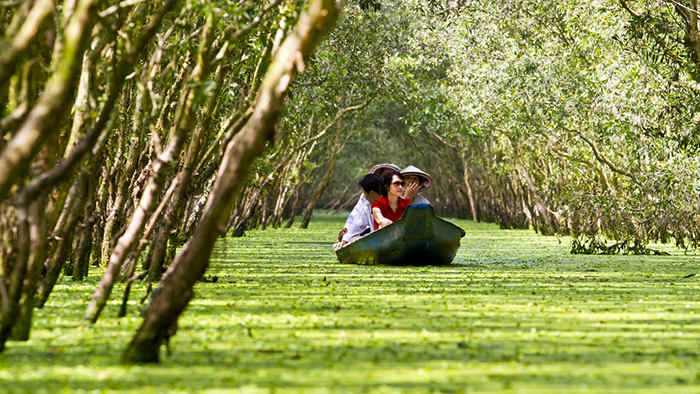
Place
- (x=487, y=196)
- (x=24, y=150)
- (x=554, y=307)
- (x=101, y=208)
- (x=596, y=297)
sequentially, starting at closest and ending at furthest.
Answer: (x=24, y=150), (x=554, y=307), (x=596, y=297), (x=101, y=208), (x=487, y=196)

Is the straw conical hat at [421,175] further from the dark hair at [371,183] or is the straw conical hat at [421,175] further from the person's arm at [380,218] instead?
the person's arm at [380,218]

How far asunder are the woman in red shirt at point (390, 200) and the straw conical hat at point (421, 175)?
148 mm

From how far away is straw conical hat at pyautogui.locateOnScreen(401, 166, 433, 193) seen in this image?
10996 millimetres

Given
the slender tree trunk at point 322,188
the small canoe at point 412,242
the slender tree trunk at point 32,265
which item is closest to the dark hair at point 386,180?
the small canoe at point 412,242

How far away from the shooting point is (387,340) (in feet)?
14.7

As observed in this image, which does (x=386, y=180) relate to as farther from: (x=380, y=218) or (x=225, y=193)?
(x=225, y=193)

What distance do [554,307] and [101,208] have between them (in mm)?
5515

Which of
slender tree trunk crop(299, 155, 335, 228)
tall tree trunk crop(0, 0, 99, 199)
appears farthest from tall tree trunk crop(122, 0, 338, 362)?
slender tree trunk crop(299, 155, 335, 228)

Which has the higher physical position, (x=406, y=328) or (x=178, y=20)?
(x=178, y=20)

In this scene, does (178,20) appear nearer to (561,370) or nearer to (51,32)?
(51,32)

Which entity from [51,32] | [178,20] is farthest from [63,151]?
[178,20]

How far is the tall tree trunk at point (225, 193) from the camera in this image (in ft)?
11.7

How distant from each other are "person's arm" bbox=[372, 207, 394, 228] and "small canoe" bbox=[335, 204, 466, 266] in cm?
34

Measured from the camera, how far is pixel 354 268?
406 inches
